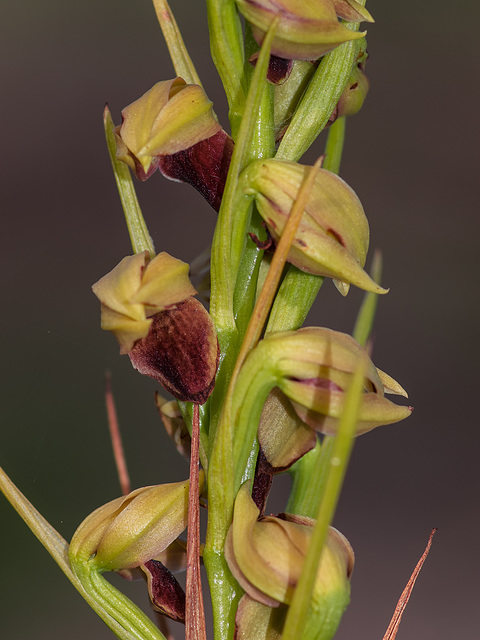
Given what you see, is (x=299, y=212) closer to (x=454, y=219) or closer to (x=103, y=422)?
(x=103, y=422)

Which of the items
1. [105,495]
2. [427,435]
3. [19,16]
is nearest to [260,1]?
[105,495]

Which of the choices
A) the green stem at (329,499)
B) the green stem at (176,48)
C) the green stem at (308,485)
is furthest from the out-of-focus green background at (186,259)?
the green stem at (329,499)

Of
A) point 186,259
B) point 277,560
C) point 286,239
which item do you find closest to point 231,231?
point 286,239

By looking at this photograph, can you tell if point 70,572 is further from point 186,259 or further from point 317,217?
point 186,259

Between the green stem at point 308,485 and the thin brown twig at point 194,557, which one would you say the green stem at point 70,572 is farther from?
the green stem at point 308,485

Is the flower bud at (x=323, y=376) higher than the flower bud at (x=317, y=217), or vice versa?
the flower bud at (x=317, y=217)

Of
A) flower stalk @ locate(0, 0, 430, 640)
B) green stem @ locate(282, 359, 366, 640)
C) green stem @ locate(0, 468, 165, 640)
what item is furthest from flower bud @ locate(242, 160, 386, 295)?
green stem @ locate(0, 468, 165, 640)
